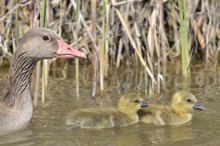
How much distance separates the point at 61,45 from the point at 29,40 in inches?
13.8

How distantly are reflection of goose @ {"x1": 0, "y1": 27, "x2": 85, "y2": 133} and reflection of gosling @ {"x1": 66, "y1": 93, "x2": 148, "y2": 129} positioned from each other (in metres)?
0.54

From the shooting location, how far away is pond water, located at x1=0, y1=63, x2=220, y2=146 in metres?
7.57

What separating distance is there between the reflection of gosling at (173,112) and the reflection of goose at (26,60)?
103 centimetres

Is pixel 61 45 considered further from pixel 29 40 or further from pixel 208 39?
pixel 208 39

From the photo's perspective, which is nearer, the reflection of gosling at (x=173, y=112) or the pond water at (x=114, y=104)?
the pond water at (x=114, y=104)

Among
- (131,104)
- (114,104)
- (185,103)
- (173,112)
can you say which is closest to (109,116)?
(131,104)

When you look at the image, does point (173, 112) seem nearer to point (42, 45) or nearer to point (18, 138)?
point (42, 45)

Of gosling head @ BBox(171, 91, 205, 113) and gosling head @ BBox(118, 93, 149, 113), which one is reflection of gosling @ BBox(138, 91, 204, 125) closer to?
gosling head @ BBox(171, 91, 205, 113)

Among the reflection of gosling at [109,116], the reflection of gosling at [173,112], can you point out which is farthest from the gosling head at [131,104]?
the reflection of gosling at [173,112]

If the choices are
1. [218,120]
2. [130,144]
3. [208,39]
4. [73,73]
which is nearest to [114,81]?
[73,73]

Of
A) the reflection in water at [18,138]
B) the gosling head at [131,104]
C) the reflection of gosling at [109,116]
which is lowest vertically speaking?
the reflection in water at [18,138]

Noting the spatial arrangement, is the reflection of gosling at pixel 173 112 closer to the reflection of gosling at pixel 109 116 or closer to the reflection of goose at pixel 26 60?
the reflection of gosling at pixel 109 116

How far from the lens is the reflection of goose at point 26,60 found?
806 centimetres

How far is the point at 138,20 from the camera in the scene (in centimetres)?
1123
